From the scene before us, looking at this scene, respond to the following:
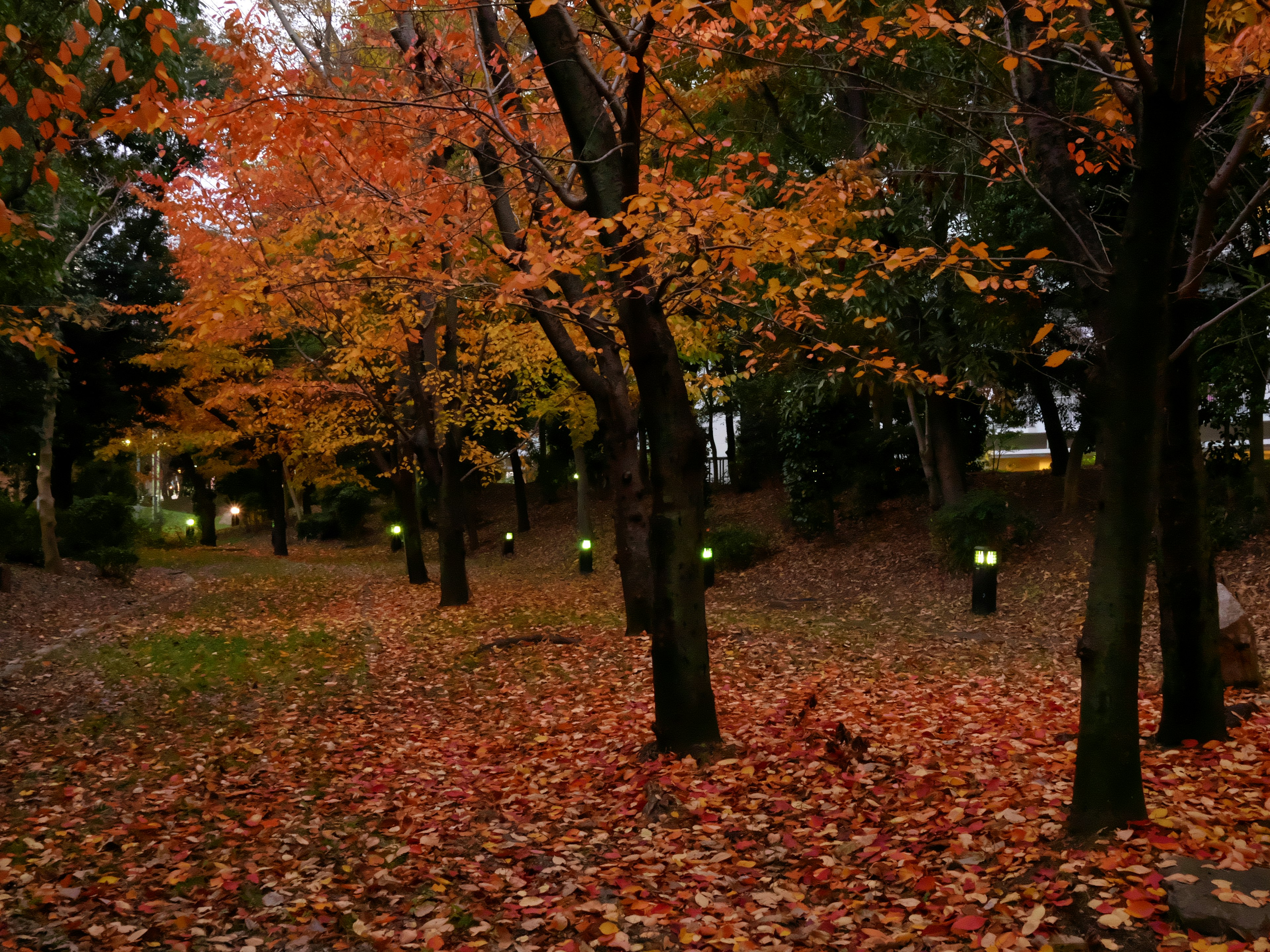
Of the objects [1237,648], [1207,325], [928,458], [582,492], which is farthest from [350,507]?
[1207,325]

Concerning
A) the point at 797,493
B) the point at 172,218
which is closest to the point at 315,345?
the point at 172,218

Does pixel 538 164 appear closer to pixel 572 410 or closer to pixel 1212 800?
pixel 1212 800

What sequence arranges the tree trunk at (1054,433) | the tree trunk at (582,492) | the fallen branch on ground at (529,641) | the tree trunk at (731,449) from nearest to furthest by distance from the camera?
the fallen branch on ground at (529,641) → the tree trunk at (1054,433) → the tree trunk at (582,492) → the tree trunk at (731,449)

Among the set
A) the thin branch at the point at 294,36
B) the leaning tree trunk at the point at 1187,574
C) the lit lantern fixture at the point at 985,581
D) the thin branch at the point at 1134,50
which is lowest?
the lit lantern fixture at the point at 985,581

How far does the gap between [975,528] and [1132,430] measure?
10801 millimetres

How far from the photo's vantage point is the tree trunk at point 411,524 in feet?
59.9

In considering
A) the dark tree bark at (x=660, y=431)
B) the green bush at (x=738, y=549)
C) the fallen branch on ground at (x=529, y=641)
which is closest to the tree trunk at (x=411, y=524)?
the green bush at (x=738, y=549)

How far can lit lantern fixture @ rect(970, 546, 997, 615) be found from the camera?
38.9ft

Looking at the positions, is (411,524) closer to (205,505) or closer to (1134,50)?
(1134,50)

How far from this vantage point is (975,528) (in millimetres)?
13859

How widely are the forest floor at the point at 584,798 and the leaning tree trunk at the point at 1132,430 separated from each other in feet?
1.09

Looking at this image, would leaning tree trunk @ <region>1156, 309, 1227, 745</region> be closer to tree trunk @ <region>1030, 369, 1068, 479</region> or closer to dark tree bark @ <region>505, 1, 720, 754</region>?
dark tree bark @ <region>505, 1, 720, 754</region>

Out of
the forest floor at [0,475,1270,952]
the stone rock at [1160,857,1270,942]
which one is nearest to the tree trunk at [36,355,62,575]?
the forest floor at [0,475,1270,952]

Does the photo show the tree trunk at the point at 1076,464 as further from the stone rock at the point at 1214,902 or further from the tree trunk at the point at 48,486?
the tree trunk at the point at 48,486
